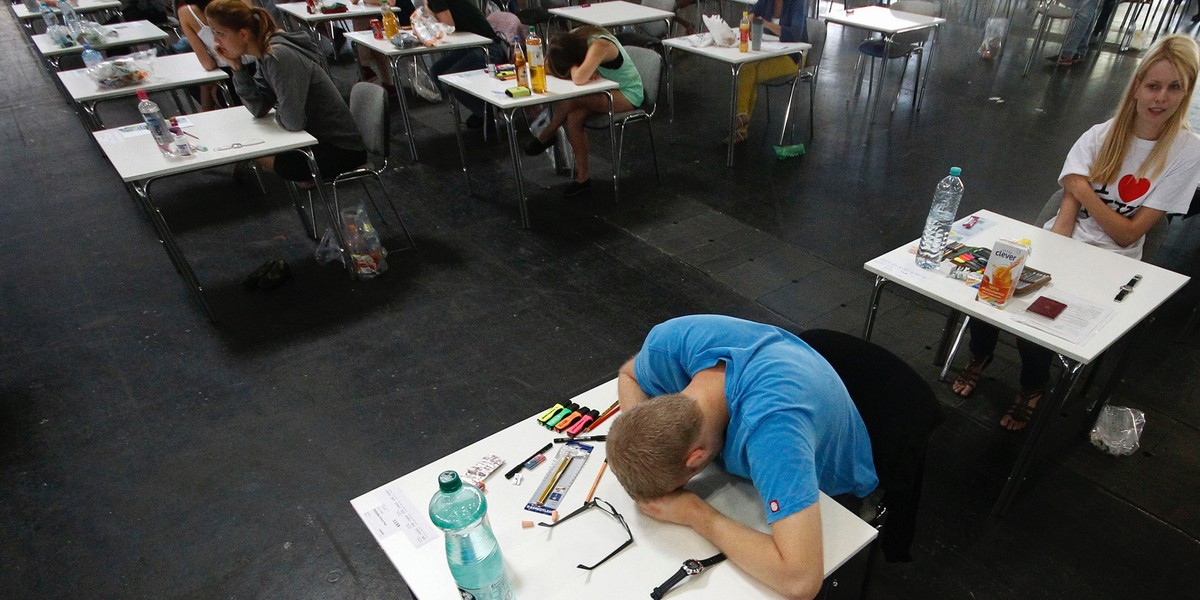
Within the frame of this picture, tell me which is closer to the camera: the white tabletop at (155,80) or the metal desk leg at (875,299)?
the metal desk leg at (875,299)

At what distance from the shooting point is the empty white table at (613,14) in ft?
16.3

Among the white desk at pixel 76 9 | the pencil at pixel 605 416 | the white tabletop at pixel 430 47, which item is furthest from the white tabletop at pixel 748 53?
the white desk at pixel 76 9

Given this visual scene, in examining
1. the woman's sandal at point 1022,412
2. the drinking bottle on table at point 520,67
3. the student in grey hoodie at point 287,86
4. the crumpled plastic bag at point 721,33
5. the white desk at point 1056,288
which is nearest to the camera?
the white desk at point 1056,288

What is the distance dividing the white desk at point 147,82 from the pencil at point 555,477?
3.63 metres

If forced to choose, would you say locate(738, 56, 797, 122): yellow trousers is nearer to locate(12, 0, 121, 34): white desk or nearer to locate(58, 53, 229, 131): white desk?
locate(58, 53, 229, 131): white desk

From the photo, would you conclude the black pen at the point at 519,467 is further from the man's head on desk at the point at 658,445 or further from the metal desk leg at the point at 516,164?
the metal desk leg at the point at 516,164

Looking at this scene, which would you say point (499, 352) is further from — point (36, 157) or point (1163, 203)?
point (36, 157)

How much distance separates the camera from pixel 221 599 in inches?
70.4

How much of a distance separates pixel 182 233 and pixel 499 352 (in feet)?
7.72

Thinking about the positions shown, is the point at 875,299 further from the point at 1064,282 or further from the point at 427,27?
the point at 427,27

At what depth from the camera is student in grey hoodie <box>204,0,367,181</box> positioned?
108 inches

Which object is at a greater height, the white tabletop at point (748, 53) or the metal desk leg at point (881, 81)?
the white tabletop at point (748, 53)

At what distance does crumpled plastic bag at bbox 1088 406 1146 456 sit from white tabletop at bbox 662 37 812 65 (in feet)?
8.85

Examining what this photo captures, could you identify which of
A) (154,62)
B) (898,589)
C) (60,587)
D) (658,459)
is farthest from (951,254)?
(154,62)
